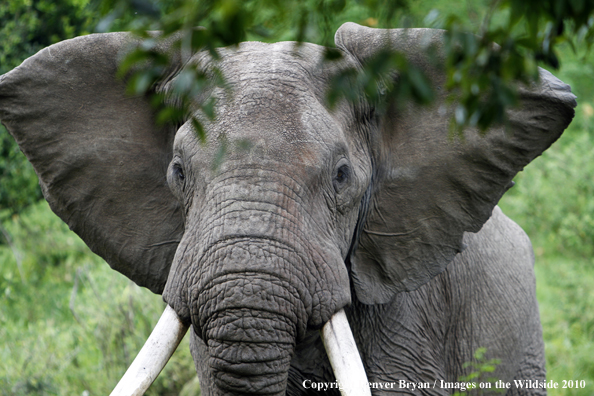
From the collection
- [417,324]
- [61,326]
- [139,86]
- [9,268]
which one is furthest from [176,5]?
[9,268]

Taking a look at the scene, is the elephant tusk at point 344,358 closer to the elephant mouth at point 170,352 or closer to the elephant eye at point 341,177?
the elephant mouth at point 170,352

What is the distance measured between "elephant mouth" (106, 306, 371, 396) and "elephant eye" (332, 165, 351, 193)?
18.7 inches

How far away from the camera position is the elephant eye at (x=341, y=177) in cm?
296

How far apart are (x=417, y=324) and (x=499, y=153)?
2.81 ft

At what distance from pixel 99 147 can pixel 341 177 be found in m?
1.16

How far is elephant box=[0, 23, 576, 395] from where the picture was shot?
2629mm

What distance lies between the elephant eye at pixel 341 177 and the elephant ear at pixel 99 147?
2.65 feet

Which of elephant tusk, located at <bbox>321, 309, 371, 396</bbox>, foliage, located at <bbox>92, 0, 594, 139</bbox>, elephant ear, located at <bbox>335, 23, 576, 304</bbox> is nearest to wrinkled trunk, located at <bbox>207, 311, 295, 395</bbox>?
elephant tusk, located at <bbox>321, 309, 371, 396</bbox>

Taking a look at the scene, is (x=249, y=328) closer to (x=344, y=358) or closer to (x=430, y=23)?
(x=344, y=358)

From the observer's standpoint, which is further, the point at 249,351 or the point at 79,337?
the point at 79,337

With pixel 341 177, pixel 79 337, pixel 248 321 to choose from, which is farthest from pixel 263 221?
pixel 79 337

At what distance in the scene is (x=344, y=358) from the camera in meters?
2.73

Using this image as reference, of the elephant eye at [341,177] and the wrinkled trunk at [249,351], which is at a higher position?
the elephant eye at [341,177]

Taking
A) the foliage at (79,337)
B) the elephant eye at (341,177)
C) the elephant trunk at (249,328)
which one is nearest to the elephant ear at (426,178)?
the elephant eye at (341,177)
